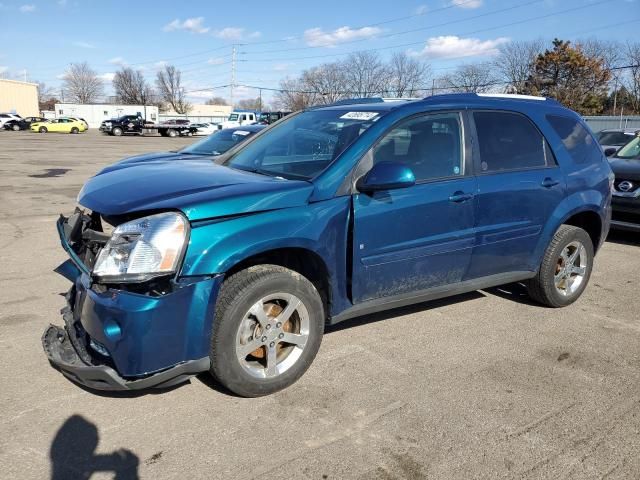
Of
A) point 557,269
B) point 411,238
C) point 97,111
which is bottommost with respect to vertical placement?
point 557,269

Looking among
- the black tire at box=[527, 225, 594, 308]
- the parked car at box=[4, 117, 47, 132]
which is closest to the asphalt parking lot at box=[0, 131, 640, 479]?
the black tire at box=[527, 225, 594, 308]

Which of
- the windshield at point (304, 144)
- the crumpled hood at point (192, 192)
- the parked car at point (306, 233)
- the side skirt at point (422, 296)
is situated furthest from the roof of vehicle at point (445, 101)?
the side skirt at point (422, 296)

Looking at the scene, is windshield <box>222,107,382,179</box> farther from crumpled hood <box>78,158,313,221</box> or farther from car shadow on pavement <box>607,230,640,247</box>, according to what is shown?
car shadow on pavement <box>607,230,640,247</box>

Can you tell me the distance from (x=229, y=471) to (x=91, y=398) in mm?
1139

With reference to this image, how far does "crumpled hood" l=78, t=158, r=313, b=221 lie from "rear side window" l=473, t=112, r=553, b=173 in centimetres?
166

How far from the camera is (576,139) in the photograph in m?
4.98

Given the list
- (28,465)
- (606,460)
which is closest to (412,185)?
(606,460)

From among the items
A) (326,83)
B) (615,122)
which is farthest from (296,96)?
(615,122)

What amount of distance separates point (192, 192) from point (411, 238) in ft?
5.07

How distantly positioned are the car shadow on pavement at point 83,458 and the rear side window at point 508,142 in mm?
3162

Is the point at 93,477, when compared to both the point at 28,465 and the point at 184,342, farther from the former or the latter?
the point at 184,342

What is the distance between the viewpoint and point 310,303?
3.38 m

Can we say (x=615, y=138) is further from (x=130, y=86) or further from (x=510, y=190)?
(x=130, y=86)

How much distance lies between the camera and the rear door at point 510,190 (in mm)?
4214
